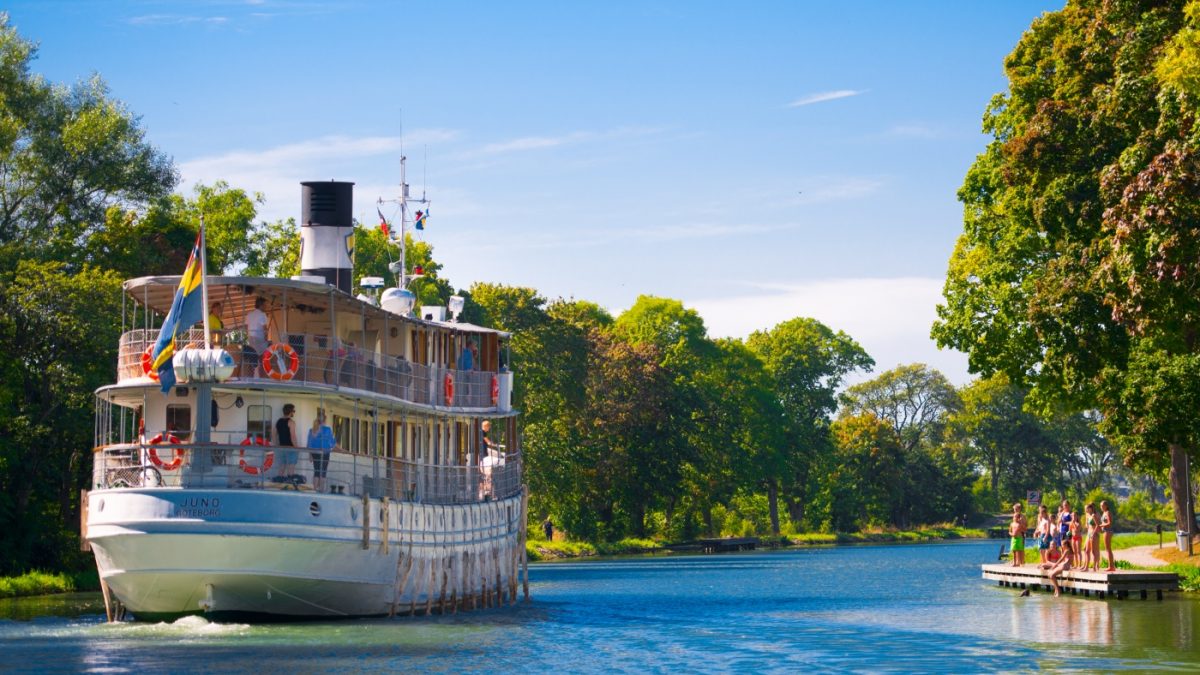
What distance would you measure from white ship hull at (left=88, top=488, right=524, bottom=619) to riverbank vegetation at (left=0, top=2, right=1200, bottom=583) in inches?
662

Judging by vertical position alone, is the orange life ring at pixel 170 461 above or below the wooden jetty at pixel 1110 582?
above

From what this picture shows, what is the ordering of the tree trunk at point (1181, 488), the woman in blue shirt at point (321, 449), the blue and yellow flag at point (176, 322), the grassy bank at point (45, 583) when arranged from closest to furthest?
1. the blue and yellow flag at point (176, 322)
2. the woman in blue shirt at point (321, 449)
3. the grassy bank at point (45, 583)
4. the tree trunk at point (1181, 488)

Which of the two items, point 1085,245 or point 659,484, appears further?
point 659,484

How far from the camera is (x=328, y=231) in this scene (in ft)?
145

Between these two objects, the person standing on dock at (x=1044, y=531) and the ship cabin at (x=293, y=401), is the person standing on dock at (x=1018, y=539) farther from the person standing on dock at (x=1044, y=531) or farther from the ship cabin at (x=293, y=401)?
the ship cabin at (x=293, y=401)

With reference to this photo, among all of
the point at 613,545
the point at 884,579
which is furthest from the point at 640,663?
the point at 613,545

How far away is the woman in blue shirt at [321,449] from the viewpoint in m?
34.8

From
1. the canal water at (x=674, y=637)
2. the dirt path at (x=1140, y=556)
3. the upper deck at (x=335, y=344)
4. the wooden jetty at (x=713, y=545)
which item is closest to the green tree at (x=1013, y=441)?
the wooden jetty at (x=713, y=545)

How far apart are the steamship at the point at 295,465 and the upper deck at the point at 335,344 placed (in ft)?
0.20

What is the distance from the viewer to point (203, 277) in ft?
113

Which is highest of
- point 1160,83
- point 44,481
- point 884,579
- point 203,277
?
point 1160,83

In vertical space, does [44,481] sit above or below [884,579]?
above

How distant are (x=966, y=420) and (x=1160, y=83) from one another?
4222 inches

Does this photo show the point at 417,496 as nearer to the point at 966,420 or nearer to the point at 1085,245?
the point at 1085,245
